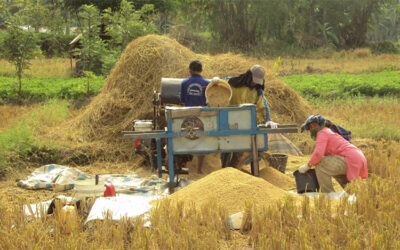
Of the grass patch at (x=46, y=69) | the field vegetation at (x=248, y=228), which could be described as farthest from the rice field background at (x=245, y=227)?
the grass patch at (x=46, y=69)

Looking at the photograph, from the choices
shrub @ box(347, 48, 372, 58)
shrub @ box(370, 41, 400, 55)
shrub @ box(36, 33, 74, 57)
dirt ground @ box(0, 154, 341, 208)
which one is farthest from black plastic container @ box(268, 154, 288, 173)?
shrub @ box(370, 41, 400, 55)

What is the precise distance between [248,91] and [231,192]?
2.15 m

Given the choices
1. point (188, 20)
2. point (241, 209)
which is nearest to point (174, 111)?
point (241, 209)

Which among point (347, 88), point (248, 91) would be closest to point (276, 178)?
point (248, 91)

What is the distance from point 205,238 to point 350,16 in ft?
127

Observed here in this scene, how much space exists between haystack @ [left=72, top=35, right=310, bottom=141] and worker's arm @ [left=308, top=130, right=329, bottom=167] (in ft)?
12.6

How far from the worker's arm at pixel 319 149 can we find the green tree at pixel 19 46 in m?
10.1

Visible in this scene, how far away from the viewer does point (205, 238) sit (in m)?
3.55

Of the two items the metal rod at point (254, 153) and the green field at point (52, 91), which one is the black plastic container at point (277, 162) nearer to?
the metal rod at point (254, 153)

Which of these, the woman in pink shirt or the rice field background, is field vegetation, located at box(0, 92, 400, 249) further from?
the woman in pink shirt

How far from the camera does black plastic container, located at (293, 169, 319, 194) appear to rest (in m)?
5.68

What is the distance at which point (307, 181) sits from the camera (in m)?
5.71

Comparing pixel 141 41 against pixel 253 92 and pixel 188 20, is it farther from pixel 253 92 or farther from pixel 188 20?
pixel 188 20

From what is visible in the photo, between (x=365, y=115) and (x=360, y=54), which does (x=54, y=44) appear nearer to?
(x=360, y=54)
